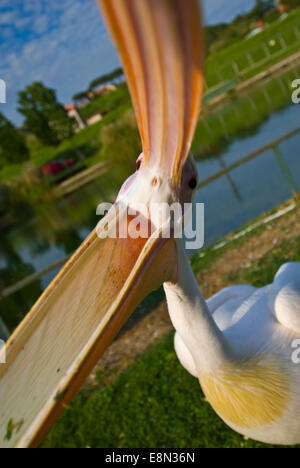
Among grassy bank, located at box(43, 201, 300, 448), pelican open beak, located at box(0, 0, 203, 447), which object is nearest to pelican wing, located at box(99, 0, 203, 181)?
pelican open beak, located at box(0, 0, 203, 447)

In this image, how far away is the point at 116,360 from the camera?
3641mm

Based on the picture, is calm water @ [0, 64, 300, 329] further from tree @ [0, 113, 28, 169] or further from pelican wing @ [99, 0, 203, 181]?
tree @ [0, 113, 28, 169]

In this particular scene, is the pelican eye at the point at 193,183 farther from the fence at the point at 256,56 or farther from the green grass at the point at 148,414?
the fence at the point at 256,56

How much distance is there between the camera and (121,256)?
1145 millimetres

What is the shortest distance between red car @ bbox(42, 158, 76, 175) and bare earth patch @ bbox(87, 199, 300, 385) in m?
23.6

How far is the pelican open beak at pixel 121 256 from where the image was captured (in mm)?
647

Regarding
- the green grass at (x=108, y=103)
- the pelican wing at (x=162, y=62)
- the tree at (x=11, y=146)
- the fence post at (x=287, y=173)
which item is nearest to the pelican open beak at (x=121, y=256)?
the pelican wing at (x=162, y=62)

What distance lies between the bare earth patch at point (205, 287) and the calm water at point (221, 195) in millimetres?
1412

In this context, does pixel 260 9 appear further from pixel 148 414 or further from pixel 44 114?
pixel 148 414

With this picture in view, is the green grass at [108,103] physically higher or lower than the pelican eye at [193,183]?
higher

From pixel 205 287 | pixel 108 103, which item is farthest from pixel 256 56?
pixel 205 287

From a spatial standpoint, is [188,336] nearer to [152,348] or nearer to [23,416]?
[23,416]

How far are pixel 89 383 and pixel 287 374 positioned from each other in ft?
8.23

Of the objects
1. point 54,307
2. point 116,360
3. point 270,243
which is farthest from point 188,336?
point 270,243
